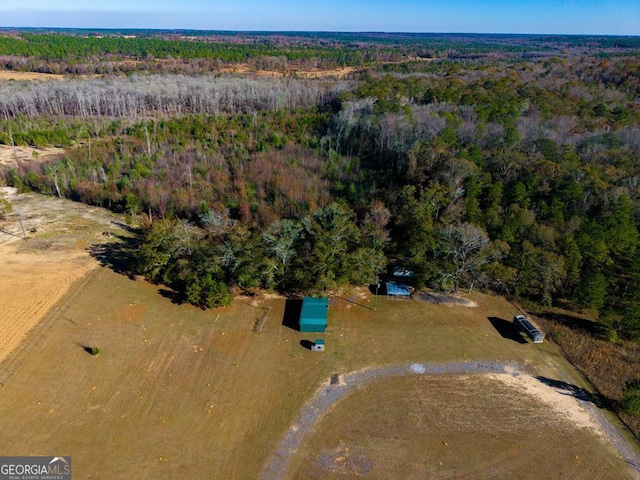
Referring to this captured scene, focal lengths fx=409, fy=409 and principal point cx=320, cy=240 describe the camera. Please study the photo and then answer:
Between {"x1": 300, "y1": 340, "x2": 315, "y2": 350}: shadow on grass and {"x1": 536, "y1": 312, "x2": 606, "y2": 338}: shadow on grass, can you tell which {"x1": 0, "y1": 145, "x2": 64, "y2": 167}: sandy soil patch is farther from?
{"x1": 536, "y1": 312, "x2": 606, "y2": 338}: shadow on grass

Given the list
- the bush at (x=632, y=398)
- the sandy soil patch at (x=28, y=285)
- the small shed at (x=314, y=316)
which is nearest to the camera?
the bush at (x=632, y=398)

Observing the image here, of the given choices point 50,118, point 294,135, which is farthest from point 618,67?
point 50,118

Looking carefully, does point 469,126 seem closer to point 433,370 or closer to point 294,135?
point 294,135

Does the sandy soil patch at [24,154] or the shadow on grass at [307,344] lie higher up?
the sandy soil patch at [24,154]

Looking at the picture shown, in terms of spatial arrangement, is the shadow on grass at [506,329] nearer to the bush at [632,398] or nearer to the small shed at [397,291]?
the small shed at [397,291]

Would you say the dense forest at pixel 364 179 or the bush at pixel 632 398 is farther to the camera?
the dense forest at pixel 364 179

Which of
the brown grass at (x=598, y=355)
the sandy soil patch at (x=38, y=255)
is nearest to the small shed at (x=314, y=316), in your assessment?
the brown grass at (x=598, y=355)

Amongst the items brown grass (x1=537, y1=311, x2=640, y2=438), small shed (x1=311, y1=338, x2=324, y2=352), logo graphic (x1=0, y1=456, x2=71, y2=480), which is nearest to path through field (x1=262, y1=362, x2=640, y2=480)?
brown grass (x1=537, y1=311, x2=640, y2=438)
